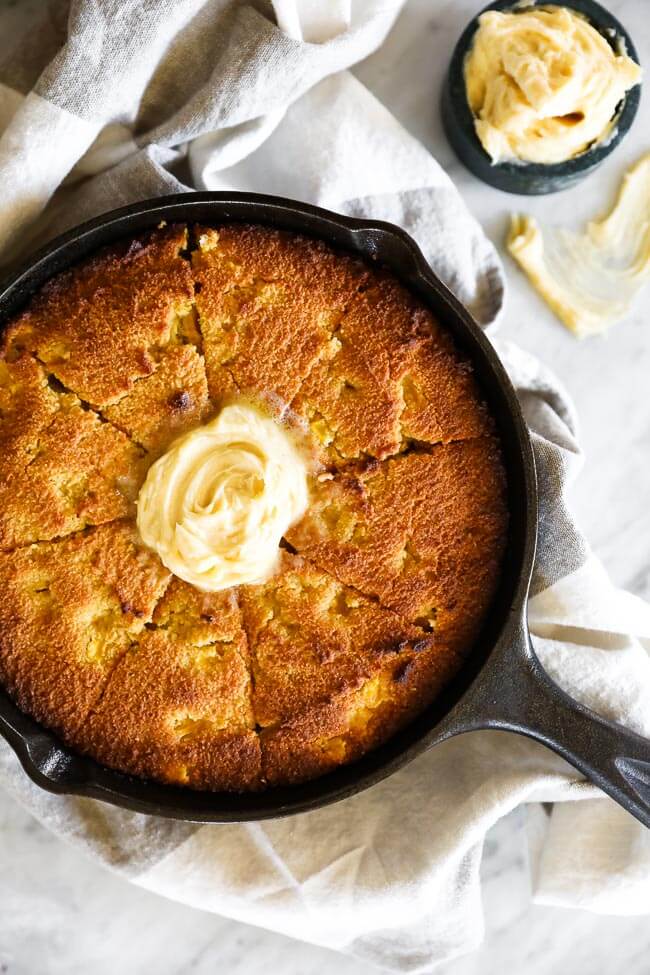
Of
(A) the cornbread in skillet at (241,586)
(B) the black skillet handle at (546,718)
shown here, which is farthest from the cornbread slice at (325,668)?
(B) the black skillet handle at (546,718)

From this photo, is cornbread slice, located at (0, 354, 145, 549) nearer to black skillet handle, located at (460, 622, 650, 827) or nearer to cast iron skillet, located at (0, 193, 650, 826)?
cast iron skillet, located at (0, 193, 650, 826)

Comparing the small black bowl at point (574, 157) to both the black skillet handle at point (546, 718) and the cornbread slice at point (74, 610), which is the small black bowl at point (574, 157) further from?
the cornbread slice at point (74, 610)

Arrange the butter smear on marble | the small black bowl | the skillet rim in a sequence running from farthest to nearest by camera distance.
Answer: the butter smear on marble < the small black bowl < the skillet rim

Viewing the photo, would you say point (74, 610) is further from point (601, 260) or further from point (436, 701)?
point (601, 260)

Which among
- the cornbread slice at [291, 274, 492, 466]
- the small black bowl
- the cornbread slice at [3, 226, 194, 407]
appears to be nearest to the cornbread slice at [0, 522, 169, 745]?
the cornbread slice at [3, 226, 194, 407]

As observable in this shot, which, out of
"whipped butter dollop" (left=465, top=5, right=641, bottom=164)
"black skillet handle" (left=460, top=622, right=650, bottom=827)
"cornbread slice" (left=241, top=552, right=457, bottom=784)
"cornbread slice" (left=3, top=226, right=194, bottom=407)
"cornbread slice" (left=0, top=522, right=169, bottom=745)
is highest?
"cornbread slice" (left=3, top=226, right=194, bottom=407)

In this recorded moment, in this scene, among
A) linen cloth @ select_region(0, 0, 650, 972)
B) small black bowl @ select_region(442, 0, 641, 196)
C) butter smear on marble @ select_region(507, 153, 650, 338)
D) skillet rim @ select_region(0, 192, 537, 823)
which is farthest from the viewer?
butter smear on marble @ select_region(507, 153, 650, 338)

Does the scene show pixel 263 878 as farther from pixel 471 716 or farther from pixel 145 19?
pixel 145 19
